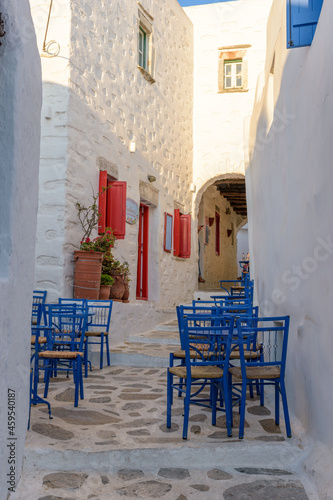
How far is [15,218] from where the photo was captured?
230 centimetres

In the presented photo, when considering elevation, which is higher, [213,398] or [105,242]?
[105,242]

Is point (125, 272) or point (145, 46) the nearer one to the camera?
point (125, 272)

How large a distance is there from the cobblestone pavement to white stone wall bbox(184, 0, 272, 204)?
8.45 m

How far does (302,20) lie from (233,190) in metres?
11.6

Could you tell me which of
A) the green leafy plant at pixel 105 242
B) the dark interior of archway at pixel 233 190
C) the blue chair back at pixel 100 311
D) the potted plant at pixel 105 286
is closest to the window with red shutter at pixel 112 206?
the green leafy plant at pixel 105 242

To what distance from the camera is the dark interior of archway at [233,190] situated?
13203 millimetres

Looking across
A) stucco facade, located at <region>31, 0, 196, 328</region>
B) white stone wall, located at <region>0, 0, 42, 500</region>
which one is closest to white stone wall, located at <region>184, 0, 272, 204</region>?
stucco facade, located at <region>31, 0, 196, 328</region>

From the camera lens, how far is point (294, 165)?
12.0 ft

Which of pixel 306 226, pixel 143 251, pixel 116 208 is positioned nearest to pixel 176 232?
pixel 143 251

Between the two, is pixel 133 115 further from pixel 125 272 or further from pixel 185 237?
pixel 185 237

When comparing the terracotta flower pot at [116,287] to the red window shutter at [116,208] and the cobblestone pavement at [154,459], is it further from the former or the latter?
the cobblestone pavement at [154,459]

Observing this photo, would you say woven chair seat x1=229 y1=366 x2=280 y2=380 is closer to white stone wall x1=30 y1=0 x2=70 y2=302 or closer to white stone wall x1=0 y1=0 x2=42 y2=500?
white stone wall x1=0 y1=0 x2=42 y2=500

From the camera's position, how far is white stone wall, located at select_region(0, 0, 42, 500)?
2.18 metres

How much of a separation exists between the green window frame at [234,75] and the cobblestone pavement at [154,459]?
945 cm
